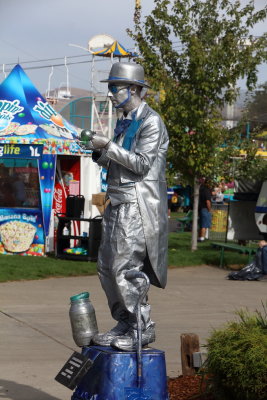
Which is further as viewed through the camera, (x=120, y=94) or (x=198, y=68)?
(x=198, y=68)

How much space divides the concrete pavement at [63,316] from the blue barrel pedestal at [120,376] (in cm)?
108

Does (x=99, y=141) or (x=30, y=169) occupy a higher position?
(x=99, y=141)

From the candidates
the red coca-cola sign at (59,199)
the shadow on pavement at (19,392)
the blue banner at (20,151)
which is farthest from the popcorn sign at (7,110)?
the shadow on pavement at (19,392)

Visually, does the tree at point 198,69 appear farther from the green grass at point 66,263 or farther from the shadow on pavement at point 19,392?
the shadow on pavement at point 19,392

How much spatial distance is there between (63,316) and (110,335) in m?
4.54

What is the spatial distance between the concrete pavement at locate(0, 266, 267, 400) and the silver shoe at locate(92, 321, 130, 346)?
1036 mm

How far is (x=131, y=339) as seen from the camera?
5273mm

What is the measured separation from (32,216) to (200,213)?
6772 millimetres

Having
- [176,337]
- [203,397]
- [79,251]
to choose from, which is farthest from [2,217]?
[203,397]

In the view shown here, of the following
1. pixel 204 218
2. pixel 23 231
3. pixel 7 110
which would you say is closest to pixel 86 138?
pixel 23 231

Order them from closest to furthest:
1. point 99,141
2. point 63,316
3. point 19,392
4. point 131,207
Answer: point 99,141
point 131,207
point 19,392
point 63,316

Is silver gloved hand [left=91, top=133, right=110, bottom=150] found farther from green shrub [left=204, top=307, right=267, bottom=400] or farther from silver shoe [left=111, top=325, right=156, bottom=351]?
green shrub [left=204, top=307, right=267, bottom=400]

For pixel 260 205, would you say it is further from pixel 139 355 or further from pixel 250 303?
pixel 139 355

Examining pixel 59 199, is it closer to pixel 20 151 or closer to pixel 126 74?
pixel 20 151
